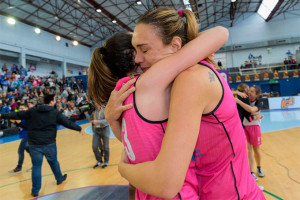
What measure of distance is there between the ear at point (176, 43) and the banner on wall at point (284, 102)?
14764 mm

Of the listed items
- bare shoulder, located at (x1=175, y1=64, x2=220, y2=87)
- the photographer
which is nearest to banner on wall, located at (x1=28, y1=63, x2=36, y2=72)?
the photographer

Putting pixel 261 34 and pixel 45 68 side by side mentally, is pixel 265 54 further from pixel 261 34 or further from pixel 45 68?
pixel 45 68

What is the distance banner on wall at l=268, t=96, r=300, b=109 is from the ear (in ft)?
48.4

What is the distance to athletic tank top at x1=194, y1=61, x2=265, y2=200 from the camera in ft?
2.28

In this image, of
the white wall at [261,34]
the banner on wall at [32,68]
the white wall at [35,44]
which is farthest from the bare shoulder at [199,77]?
the white wall at [261,34]

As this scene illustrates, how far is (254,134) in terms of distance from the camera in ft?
11.9

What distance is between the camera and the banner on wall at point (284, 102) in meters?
12.6

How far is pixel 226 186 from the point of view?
755 millimetres

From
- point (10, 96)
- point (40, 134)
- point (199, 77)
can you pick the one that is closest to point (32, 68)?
point (10, 96)

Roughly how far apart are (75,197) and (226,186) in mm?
3144

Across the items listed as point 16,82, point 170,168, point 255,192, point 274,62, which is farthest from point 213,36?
point 274,62

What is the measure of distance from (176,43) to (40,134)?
3670mm

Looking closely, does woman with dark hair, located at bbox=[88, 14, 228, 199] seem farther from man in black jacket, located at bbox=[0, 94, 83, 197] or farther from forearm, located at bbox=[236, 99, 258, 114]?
man in black jacket, located at bbox=[0, 94, 83, 197]

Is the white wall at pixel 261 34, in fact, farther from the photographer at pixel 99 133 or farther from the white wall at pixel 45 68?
the photographer at pixel 99 133
